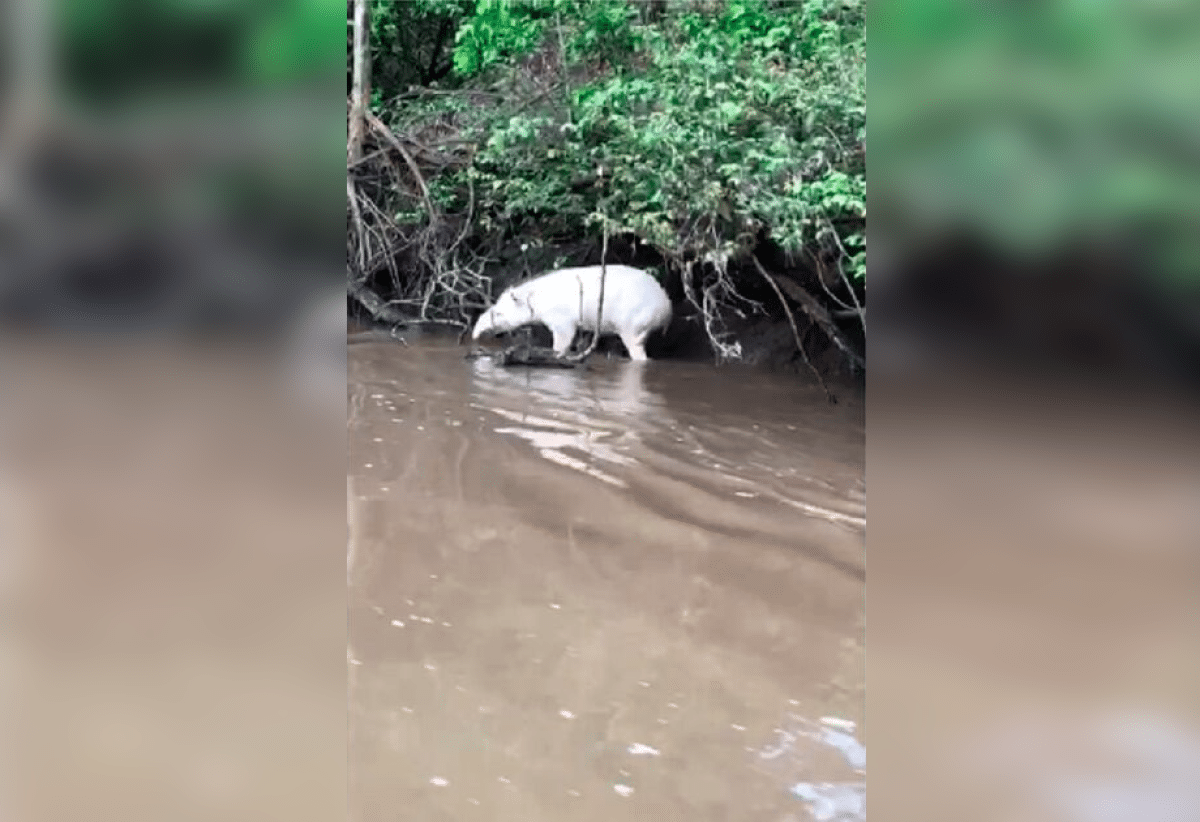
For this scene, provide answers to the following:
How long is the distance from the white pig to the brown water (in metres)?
2.23

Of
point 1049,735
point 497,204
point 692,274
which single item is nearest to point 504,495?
point 1049,735

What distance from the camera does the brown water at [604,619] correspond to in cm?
179

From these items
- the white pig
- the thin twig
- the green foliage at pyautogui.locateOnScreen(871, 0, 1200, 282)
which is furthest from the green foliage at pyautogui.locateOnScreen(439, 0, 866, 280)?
the green foliage at pyautogui.locateOnScreen(871, 0, 1200, 282)

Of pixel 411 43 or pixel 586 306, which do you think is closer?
pixel 586 306

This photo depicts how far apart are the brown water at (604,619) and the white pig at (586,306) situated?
87.7 inches

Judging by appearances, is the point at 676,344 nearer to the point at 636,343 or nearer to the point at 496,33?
the point at 636,343

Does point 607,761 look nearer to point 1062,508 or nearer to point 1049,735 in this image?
point 1049,735

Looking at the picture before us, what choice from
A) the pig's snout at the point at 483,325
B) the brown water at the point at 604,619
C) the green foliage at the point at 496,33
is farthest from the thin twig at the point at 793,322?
the green foliage at the point at 496,33

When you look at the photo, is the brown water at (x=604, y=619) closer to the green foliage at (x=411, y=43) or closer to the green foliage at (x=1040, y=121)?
the green foliage at (x=1040, y=121)

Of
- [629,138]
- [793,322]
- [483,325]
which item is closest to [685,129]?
[629,138]

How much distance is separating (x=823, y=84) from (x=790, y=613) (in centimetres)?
365

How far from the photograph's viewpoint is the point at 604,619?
251 centimetres

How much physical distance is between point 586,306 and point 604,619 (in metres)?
4.68

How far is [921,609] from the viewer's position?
4.24ft
